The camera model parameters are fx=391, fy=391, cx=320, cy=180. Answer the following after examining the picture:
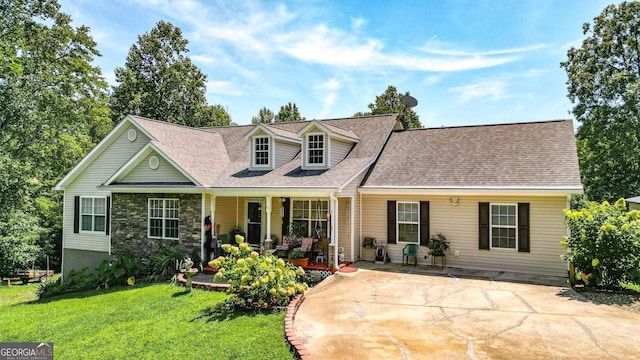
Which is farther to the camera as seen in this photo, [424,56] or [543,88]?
[543,88]

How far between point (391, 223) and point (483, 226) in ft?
10.1

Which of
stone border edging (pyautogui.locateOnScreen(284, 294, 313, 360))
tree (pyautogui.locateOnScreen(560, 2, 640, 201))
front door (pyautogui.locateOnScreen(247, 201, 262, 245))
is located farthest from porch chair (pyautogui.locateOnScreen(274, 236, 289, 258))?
tree (pyautogui.locateOnScreen(560, 2, 640, 201))

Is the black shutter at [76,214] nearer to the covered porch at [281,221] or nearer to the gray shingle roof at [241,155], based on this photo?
the gray shingle roof at [241,155]

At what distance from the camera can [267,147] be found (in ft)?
54.4

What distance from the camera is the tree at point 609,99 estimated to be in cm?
2245

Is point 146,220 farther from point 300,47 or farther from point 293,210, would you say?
point 300,47

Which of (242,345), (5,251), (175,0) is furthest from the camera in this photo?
(5,251)

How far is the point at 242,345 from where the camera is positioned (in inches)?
277

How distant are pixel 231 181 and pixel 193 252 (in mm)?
3000

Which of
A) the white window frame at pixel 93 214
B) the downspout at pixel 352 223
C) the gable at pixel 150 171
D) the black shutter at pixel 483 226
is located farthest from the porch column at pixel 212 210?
the black shutter at pixel 483 226

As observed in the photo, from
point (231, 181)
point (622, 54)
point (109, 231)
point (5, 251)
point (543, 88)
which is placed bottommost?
point (5, 251)

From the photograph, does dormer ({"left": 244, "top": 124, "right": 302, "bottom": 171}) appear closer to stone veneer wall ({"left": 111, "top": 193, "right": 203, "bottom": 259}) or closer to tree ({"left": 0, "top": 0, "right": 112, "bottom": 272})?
stone veneer wall ({"left": 111, "top": 193, "right": 203, "bottom": 259})

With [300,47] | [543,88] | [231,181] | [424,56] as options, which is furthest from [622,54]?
[231,181]

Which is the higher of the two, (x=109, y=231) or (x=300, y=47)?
(x=300, y=47)
